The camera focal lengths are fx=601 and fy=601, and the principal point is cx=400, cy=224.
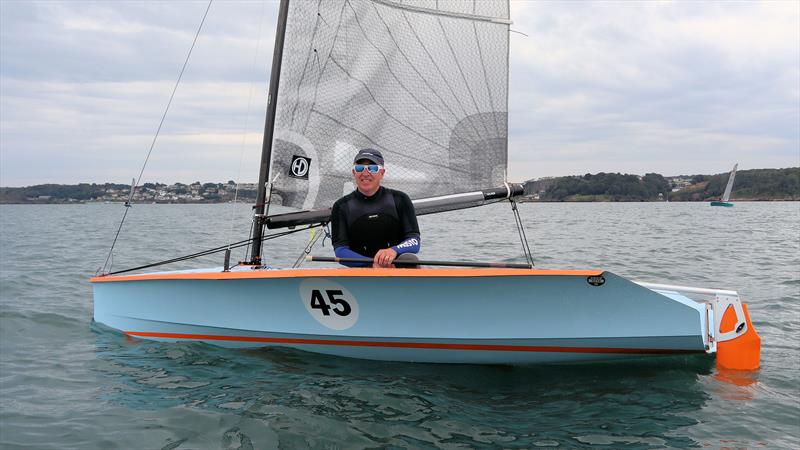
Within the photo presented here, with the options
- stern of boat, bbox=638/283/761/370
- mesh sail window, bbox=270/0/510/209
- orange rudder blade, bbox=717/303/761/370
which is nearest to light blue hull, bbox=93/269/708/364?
stern of boat, bbox=638/283/761/370

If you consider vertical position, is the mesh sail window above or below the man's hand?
above

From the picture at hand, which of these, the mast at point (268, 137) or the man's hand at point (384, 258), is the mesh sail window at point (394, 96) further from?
the man's hand at point (384, 258)

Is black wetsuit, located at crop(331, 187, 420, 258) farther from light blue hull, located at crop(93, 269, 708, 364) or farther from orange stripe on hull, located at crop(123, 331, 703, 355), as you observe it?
orange stripe on hull, located at crop(123, 331, 703, 355)

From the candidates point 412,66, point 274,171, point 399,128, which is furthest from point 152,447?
point 412,66

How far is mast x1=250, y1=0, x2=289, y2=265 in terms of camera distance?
579 cm

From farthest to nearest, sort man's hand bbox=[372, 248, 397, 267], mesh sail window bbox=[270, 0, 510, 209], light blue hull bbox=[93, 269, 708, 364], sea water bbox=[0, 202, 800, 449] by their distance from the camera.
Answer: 1. mesh sail window bbox=[270, 0, 510, 209]
2. man's hand bbox=[372, 248, 397, 267]
3. light blue hull bbox=[93, 269, 708, 364]
4. sea water bbox=[0, 202, 800, 449]

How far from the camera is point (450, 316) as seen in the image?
447 centimetres

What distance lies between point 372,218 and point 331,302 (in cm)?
76

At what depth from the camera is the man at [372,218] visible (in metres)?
4.82

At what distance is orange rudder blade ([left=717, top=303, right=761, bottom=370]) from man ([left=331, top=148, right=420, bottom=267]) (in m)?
2.56

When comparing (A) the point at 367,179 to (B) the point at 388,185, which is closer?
(A) the point at 367,179

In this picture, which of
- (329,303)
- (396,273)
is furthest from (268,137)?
(396,273)

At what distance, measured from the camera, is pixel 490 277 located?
13.7 feet

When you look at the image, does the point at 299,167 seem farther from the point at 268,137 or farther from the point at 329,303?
the point at 329,303
